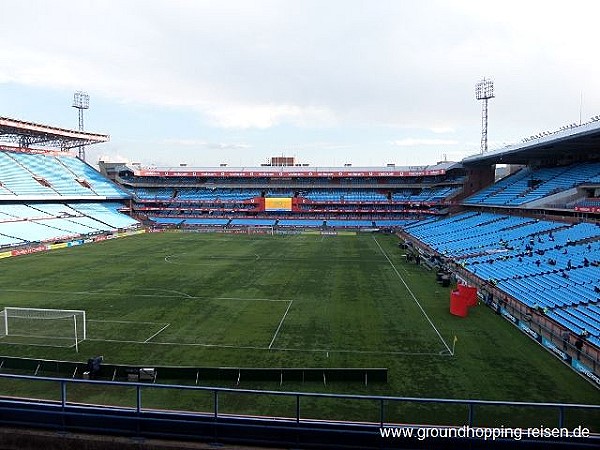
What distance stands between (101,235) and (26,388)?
5151 cm

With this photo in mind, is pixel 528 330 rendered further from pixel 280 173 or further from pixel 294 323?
pixel 280 173

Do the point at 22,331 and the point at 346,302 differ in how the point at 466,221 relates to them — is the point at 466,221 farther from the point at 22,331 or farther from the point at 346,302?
the point at 22,331

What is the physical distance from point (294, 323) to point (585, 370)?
41.2 ft

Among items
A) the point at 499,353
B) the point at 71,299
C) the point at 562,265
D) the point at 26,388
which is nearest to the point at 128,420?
the point at 26,388

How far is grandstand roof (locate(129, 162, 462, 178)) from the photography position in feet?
290

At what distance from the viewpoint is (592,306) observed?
21.2 metres

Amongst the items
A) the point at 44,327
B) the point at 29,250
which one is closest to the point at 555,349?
the point at 44,327

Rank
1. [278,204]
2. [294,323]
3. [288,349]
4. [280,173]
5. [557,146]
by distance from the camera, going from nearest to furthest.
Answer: [288,349]
[294,323]
[557,146]
[278,204]
[280,173]

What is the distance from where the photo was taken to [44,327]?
21.8 meters

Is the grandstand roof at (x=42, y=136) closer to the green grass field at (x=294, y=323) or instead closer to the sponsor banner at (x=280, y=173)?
the sponsor banner at (x=280, y=173)

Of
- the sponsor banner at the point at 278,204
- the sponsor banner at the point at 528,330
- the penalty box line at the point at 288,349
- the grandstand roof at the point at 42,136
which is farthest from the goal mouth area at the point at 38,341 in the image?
the sponsor banner at the point at 278,204

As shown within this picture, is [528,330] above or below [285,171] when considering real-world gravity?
below

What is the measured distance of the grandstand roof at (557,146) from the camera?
36344mm

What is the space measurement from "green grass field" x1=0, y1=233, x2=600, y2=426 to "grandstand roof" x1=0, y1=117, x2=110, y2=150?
2879cm
